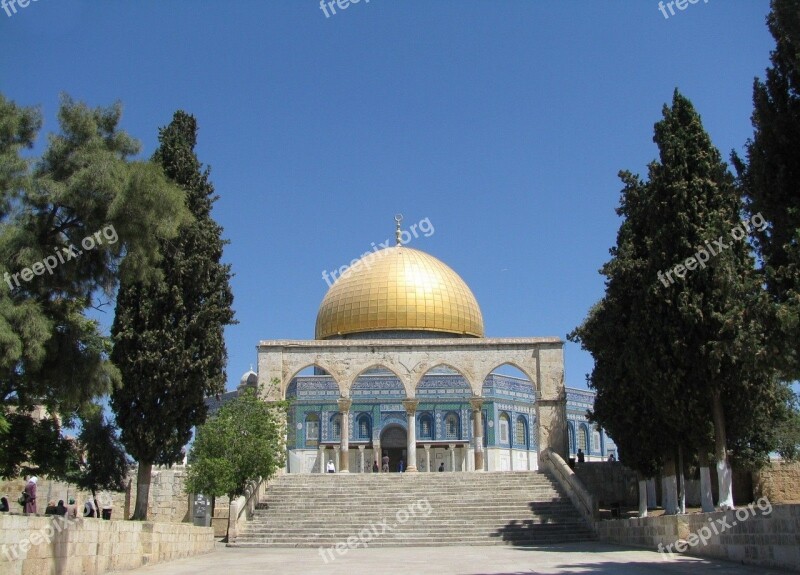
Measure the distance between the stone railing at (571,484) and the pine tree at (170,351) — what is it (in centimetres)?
847

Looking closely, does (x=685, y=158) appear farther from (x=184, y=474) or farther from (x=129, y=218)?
(x=184, y=474)

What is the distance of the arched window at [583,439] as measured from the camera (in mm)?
41750

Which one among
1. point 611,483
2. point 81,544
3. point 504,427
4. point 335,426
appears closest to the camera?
point 81,544

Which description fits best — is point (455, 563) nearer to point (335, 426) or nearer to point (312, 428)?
point (335, 426)

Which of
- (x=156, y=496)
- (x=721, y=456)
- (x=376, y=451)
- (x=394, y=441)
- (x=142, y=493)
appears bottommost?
(x=156, y=496)

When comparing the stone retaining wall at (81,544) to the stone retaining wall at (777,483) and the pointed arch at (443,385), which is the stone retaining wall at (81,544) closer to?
the stone retaining wall at (777,483)

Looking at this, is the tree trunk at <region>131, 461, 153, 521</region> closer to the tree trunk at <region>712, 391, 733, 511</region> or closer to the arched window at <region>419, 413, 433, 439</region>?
the tree trunk at <region>712, 391, 733, 511</region>

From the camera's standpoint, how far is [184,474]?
2130cm

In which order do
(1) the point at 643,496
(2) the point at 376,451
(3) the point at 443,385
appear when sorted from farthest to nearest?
(3) the point at 443,385 → (2) the point at 376,451 → (1) the point at 643,496

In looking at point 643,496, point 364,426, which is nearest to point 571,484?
point 643,496

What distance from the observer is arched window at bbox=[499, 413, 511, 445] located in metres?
38.6

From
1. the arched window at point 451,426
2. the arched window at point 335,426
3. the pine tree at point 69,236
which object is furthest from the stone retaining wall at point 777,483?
the arched window at point 335,426

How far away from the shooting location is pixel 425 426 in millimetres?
38031

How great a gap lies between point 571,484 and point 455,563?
26.0 ft
